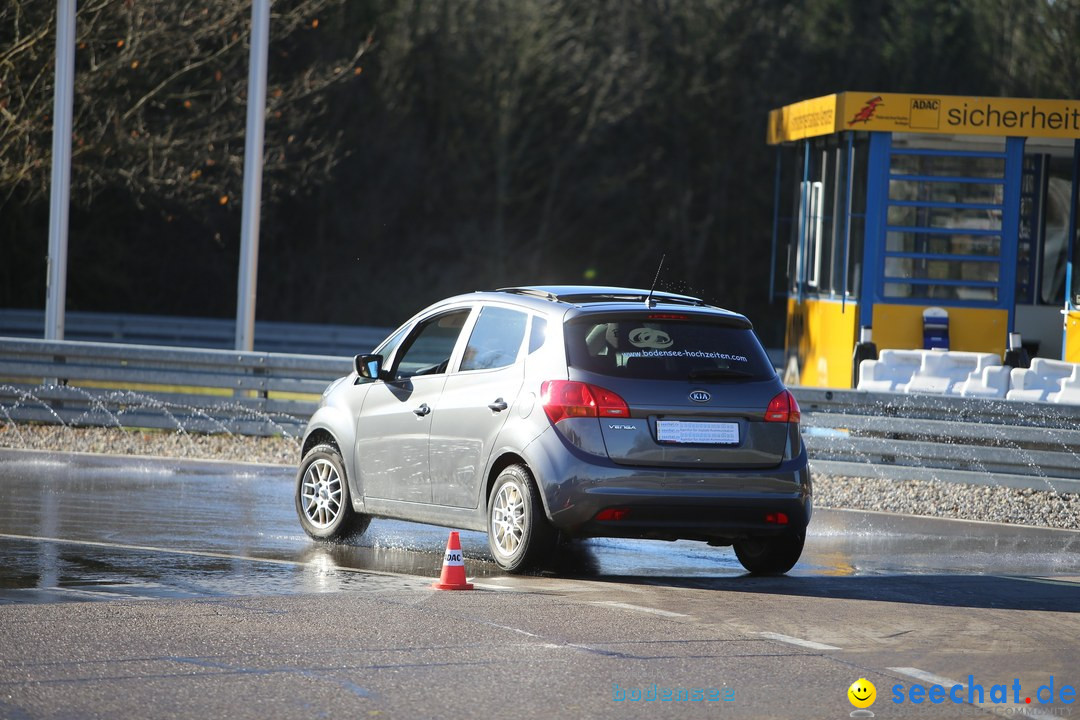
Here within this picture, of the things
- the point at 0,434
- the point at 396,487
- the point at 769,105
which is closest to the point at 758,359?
the point at 396,487

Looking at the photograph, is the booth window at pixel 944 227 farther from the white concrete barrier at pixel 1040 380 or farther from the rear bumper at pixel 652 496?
the rear bumper at pixel 652 496

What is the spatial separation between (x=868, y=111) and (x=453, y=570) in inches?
495

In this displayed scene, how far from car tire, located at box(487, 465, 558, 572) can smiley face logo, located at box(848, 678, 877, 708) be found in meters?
2.93

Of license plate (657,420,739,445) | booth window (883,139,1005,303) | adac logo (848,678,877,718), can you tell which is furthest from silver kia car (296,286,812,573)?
booth window (883,139,1005,303)

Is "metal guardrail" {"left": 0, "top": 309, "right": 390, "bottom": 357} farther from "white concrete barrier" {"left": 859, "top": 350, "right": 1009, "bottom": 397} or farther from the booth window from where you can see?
"white concrete barrier" {"left": 859, "top": 350, "right": 1009, "bottom": 397}

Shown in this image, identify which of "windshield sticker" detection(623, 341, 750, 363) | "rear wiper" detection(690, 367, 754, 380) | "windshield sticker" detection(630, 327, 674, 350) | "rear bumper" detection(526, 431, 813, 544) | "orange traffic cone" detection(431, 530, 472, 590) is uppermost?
"windshield sticker" detection(630, 327, 674, 350)

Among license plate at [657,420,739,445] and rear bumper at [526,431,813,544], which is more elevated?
license plate at [657,420,739,445]

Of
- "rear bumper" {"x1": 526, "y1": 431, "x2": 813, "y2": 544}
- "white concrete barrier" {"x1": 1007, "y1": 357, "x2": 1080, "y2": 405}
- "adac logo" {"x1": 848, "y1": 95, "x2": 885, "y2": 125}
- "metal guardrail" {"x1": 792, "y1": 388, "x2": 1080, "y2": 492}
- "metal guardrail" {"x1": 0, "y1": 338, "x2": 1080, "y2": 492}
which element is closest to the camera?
"rear bumper" {"x1": 526, "y1": 431, "x2": 813, "y2": 544}

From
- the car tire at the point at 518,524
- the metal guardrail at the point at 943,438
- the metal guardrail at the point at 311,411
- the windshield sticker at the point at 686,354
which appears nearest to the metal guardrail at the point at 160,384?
the metal guardrail at the point at 311,411

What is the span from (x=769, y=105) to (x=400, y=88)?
1079 centimetres

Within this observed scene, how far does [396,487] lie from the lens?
412 inches

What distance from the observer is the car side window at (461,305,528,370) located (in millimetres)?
9820

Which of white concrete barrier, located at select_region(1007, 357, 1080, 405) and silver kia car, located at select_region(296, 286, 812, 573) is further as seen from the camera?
white concrete barrier, located at select_region(1007, 357, 1080, 405)

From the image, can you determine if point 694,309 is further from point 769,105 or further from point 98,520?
point 769,105
